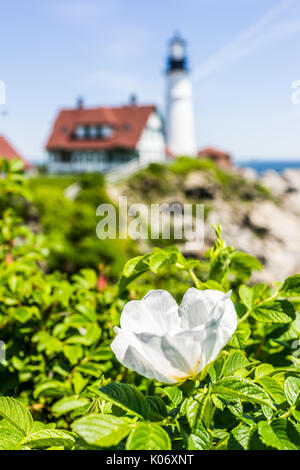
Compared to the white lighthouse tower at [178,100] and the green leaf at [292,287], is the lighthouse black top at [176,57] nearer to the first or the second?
the white lighthouse tower at [178,100]

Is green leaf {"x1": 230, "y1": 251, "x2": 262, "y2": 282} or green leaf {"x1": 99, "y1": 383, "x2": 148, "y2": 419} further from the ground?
green leaf {"x1": 230, "y1": 251, "x2": 262, "y2": 282}

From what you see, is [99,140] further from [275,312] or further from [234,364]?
[234,364]

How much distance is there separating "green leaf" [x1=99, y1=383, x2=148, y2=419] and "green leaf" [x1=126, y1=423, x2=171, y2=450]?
40 mm

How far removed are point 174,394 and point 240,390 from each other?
144 mm

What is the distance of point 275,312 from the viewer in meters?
1.18

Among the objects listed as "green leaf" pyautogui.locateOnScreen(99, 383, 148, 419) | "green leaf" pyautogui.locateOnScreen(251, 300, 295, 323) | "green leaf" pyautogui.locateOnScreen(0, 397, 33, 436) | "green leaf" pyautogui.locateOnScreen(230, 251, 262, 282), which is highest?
"green leaf" pyautogui.locateOnScreen(230, 251, 262, 282)

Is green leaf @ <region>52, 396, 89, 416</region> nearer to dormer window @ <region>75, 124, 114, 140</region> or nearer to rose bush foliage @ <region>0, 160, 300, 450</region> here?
rose bush foliage @ <region>0, 160, 300, 450</region>

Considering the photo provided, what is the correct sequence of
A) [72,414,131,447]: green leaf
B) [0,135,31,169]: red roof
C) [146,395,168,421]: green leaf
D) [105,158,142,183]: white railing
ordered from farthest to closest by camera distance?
[105,158,142,183]: white railing, [0,135,31,169]: red roof, [146,395,168,421]: green leaf, [72,414,131,447]: green leaf

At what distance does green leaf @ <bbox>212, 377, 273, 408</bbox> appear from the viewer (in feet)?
2.46

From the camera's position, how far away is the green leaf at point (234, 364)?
2.94ft

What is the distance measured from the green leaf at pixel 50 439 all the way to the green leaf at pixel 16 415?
49mm

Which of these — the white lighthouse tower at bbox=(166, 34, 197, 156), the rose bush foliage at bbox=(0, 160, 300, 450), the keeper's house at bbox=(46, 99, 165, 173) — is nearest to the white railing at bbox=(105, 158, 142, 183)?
the keeper's house at bbox=(46, 99, 165, 173)

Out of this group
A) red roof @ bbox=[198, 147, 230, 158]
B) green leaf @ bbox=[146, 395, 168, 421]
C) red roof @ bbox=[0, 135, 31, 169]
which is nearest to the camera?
green leaf @ bbox=[146, 395, 168, 421]

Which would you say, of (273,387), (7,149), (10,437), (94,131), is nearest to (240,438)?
(273,387)
